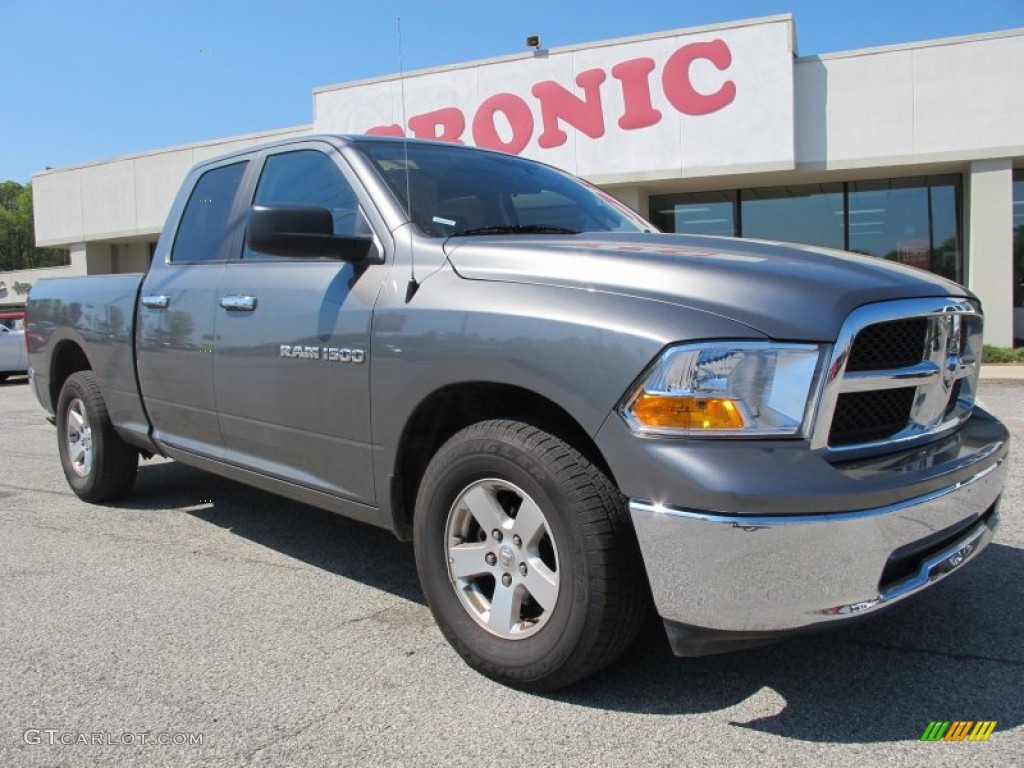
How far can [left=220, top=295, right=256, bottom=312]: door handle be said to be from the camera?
3654 mm

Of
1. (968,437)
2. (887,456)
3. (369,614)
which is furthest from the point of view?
(369,614)

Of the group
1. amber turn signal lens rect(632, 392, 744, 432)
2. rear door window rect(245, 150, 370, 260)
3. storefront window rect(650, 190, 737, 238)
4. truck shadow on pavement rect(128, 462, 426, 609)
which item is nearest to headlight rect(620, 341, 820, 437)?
amber turn signal lens rect(632, 392, 744, 432)

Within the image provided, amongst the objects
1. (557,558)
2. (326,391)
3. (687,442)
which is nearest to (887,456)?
(687,442)

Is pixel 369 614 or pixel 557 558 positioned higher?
pixel 557 558

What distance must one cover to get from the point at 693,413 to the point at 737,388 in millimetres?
133

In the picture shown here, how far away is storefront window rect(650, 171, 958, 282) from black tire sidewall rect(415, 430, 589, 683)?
1367 cm

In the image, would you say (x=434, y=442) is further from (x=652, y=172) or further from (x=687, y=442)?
(x=652, y=172)

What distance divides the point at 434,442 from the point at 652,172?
1288cm

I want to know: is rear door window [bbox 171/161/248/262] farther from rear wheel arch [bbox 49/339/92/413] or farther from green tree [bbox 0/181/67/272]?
green tree [bbox 0/181/67/272]

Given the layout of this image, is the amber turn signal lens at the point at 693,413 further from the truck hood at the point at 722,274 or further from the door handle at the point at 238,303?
the door handle at the point at 238,303

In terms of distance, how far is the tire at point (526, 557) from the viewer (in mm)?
2359

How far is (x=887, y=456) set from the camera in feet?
7.84

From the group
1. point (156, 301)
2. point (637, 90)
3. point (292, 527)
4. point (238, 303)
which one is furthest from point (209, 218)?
point (637, 90)

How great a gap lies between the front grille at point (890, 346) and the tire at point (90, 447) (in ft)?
14.4
